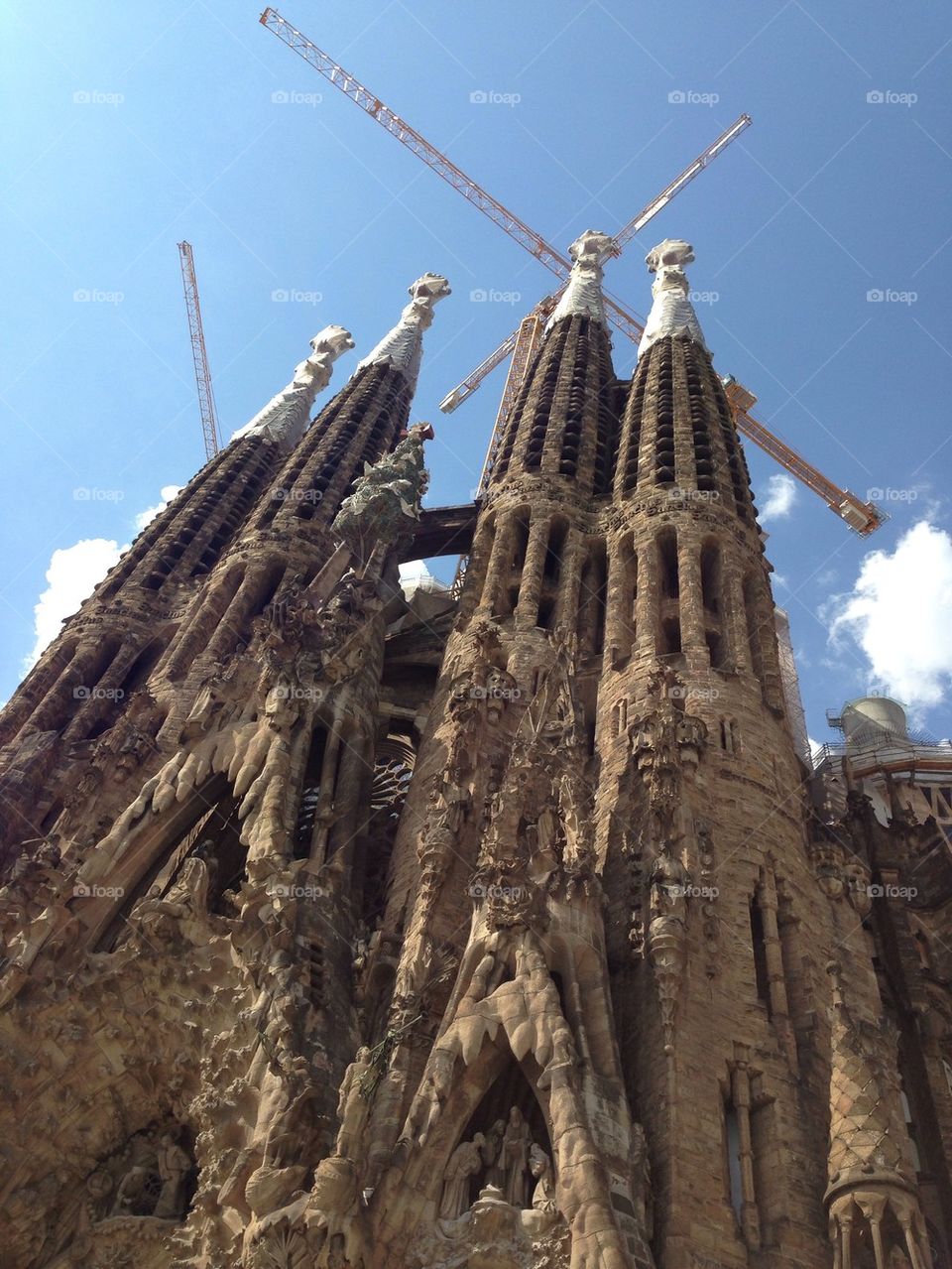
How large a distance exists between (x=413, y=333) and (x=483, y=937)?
39781 millimetres

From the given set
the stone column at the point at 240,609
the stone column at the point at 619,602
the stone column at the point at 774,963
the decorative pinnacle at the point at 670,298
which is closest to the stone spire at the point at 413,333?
the decorative pinnacle at the point at 670,298

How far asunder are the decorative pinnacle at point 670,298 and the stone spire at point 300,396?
44.3 feet

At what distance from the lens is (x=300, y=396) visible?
5078 cm

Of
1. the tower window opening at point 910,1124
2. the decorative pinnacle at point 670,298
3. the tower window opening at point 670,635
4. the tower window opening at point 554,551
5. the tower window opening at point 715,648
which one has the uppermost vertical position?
the decorative pinnacle at point 670,298

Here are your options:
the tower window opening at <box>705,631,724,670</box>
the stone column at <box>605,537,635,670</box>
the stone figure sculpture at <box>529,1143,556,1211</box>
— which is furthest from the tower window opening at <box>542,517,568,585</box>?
the stone figure sculpture at <box>529,1143,556,1211</box>

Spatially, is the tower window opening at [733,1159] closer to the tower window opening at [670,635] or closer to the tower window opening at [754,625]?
the tower window opening at [754,625]

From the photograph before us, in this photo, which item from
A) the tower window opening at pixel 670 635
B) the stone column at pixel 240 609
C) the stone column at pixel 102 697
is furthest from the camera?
the stone column at pixel 240 609

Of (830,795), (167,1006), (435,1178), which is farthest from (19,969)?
(830,795)

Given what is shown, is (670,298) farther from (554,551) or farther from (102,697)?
(102,697)

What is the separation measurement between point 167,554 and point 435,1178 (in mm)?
26349

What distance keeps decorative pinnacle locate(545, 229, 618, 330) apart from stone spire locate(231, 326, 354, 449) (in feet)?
30.8

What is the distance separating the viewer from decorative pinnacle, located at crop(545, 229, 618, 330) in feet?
151

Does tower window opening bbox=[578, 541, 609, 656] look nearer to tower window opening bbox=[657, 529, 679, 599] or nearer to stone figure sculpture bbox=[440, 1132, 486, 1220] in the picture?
tower window opening bbox=[657, 529, 679, 599]

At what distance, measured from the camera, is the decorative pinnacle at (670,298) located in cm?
4110
